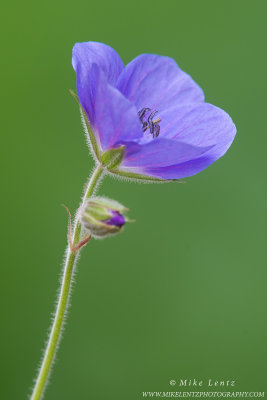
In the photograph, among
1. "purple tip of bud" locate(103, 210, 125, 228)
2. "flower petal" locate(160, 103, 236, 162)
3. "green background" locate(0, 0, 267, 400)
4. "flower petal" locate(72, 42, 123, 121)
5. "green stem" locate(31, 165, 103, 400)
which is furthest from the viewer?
"green background" locate(0, 0, 267, 400)

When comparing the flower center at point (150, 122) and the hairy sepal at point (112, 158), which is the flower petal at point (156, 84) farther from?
the hairy sepal at point (112, 158)

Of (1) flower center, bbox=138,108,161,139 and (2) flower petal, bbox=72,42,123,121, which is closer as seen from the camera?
(2) flower petal, bbox=72,42,123,121

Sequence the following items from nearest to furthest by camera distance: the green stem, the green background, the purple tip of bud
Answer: the green stem < the purple tip of bud < the green background

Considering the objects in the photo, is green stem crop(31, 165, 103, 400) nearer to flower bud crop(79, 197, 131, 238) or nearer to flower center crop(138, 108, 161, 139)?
flower bud crop(79, 197, 131, 238)

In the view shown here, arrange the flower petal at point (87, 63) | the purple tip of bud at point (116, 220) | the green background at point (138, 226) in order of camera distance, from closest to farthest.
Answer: the purple tip of bud at point (116, 220), the flower petal at point (87, 63), the green background at point (138, 226)

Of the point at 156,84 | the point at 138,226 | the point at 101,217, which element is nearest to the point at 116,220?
the point at 101,217

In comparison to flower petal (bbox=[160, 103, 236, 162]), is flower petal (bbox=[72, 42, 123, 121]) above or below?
above

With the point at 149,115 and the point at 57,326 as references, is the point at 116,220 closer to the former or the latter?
the point at 57,326

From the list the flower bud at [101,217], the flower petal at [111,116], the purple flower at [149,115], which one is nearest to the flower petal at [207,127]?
the purple flower at [149,115]

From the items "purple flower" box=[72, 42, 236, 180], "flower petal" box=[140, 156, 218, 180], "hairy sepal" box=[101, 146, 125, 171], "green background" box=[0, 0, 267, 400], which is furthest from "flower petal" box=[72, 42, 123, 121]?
"green background" box=[0, 0, 267, 400]
